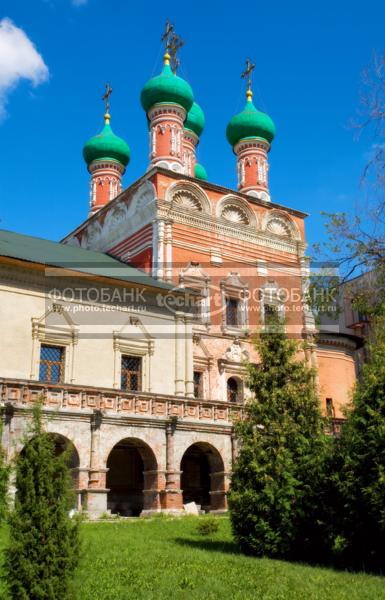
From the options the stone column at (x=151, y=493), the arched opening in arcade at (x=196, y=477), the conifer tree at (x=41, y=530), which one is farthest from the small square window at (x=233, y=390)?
the conifer tree at (x=41, y=530)

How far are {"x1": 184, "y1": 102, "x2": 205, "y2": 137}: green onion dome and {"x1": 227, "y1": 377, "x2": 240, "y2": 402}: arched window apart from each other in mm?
12721

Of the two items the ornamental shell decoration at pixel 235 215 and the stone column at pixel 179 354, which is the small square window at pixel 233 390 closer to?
the stone column at pixel 179 354

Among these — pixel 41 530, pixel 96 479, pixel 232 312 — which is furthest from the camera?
pixel 232 312

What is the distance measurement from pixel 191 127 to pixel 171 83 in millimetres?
4376

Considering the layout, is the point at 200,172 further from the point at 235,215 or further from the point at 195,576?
the point at 195,576

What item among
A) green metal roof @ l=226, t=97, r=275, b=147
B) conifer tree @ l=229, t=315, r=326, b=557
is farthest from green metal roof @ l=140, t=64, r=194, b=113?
conifer tree @ l=229, t=315, r=326, b=557

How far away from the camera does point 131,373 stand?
1958cm

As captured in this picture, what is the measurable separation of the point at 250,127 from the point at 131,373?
44.6ft

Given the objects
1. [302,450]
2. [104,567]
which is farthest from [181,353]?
[104,567]

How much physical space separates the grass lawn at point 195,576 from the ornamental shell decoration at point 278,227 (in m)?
16.7

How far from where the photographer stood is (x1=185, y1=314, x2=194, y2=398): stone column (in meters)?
20.1

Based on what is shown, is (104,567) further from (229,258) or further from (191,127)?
(191,127)

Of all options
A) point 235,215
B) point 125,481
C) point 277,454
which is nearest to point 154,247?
point 235,215

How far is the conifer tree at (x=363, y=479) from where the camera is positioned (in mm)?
8961
